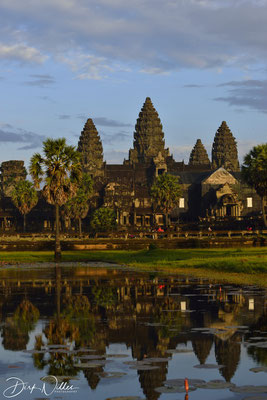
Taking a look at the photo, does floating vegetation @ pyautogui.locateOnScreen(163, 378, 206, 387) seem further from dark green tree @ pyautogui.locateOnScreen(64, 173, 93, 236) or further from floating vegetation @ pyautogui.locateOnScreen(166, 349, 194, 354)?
dark green tree @ pyautogui.locateOnScreen(64, 173, 93, 236)

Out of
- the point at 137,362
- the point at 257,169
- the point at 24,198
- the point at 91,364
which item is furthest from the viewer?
the point at 24,198

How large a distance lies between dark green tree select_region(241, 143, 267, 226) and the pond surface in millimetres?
62991

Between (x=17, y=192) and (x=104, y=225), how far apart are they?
28759 millimetres

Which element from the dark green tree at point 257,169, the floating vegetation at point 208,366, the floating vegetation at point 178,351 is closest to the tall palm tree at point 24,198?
the dark green tree at point 257,169

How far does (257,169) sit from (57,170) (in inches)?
1520

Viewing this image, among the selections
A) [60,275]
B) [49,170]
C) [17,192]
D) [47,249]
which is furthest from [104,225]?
[60,275]

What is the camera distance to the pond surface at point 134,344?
37.4ft

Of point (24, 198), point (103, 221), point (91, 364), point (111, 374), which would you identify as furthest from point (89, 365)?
point (24, 198)

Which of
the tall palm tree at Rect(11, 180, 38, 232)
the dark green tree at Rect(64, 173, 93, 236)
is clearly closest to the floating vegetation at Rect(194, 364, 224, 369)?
the dark green tree at Rect(64, 173, 93, 236)

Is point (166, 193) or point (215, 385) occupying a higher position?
point (166, 193)

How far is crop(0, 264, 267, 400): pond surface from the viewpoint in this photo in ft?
37.4

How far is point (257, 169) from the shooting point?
9000 cm

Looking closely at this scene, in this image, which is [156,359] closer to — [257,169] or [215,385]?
[215,385]

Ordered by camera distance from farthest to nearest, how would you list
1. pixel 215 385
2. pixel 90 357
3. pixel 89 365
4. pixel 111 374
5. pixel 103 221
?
pixel 103 221
pixel 90 357
pixel 89 365
pixel 111 374
pixel 215 385
